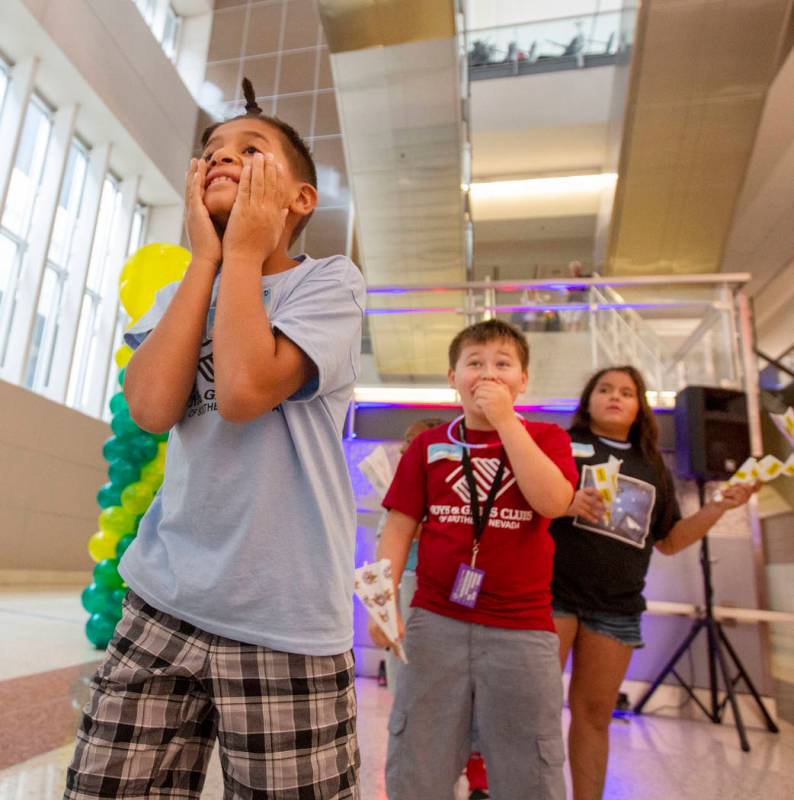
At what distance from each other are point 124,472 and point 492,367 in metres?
2.60

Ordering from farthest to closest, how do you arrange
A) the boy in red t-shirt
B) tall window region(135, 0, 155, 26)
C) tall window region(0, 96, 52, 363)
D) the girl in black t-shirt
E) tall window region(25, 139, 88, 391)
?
tall window region(135, 0, 155, 26) → tall window region(25, 139, 88, 391) → tall window region(0, 96, 52, 363) → the girl in black t-shirt → the boy in red t-shirt

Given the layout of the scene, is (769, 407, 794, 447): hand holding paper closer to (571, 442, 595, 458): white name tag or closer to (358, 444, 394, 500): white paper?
(571, 442, 595, 458): white name tag

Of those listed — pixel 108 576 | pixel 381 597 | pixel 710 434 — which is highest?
pixel 710 434

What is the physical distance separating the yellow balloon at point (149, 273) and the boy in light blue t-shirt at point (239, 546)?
8.62ft

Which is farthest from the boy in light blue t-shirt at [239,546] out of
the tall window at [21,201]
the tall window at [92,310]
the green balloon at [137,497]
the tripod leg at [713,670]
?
the tall window at [92,310]

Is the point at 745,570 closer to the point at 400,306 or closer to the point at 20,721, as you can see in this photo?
the point at 400,306

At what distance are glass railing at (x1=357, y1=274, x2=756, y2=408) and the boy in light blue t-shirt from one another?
298cm

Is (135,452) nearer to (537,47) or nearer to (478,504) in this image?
(478,504)

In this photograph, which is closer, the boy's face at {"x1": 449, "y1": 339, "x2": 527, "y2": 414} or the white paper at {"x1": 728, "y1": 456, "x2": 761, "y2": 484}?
the boy's face at {"x1": 449, "y1": 339, "x2": 527, "y2": 414}

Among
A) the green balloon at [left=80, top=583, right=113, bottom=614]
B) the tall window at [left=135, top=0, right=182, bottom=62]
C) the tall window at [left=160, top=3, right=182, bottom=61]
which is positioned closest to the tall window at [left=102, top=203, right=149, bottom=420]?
the tall window at [left=135, top=0, right=182, bottom=62]

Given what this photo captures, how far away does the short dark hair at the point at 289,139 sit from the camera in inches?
34.6

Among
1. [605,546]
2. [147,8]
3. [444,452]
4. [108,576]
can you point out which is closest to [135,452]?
[108,576]

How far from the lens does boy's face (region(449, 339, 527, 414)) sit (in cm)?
131

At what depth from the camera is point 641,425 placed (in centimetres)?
196
